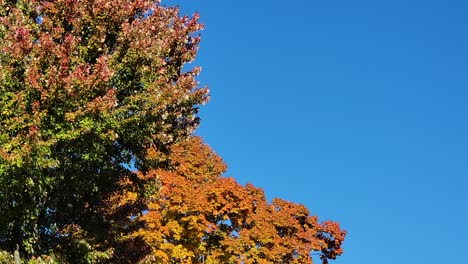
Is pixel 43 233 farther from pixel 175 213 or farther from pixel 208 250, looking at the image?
pixel 208 250

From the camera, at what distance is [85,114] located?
15.5 meters

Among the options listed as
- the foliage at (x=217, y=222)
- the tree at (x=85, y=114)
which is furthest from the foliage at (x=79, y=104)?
the foliage at (x=217, y=222)

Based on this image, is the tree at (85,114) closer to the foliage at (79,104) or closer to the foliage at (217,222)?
the foliage at (79,104)

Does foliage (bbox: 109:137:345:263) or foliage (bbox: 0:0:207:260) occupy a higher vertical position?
foliage (bbox: 109:137:345:263)

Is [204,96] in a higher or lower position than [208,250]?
lower

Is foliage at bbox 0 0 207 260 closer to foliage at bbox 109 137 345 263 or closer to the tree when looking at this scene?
the tree

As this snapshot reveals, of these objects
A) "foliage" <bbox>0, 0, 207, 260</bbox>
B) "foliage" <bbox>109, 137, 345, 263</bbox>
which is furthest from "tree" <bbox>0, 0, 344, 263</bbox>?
"foliage" <bbox>109, 137, 345, 263</bbox>

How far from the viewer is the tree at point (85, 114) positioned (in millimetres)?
15297

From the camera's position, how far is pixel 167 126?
61.3 feet

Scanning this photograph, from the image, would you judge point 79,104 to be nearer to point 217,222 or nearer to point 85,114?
point 85,114

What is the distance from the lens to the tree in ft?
50.2

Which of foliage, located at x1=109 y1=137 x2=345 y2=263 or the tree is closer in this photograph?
the tree

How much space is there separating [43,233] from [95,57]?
568cm

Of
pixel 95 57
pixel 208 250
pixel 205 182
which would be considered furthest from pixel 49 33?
pixel 205 182
